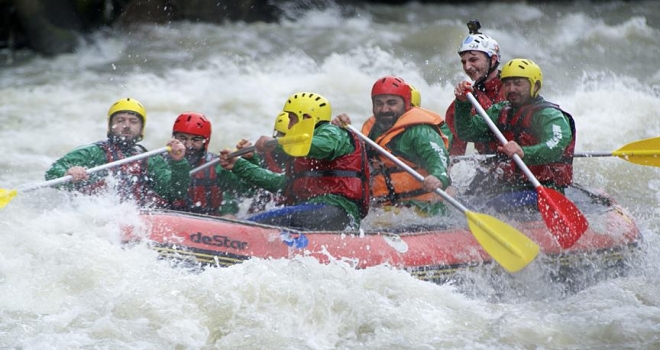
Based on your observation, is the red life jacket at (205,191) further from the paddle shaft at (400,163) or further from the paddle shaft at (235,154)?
the paddle shaft at (400,163)

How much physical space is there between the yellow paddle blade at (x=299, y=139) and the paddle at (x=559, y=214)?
143 centimetres

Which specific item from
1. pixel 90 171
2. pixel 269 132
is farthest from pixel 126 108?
pixel 269 132

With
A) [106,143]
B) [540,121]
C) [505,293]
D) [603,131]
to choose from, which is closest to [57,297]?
[106,143]

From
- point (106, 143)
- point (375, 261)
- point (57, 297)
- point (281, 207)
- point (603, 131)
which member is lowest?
point (57, 297)

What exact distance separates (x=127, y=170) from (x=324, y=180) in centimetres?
144

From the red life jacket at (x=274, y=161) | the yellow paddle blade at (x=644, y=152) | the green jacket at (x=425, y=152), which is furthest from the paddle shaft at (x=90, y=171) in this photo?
the yellow paddle blade at (x=644, y=152)

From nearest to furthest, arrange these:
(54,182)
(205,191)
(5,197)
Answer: (5,197), (54,182), (205,191)

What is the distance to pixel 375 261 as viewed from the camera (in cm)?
579

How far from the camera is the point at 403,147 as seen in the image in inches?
259

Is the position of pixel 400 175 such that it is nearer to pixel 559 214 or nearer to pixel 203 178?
pixel 559 214

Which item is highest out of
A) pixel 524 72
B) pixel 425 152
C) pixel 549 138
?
pixel 524 72

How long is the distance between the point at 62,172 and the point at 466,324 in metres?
2.88

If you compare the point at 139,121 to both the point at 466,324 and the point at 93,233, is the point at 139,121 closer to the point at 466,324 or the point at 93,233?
the point at 93,233

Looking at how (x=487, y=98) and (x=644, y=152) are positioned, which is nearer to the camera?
(x=644, y=152)
